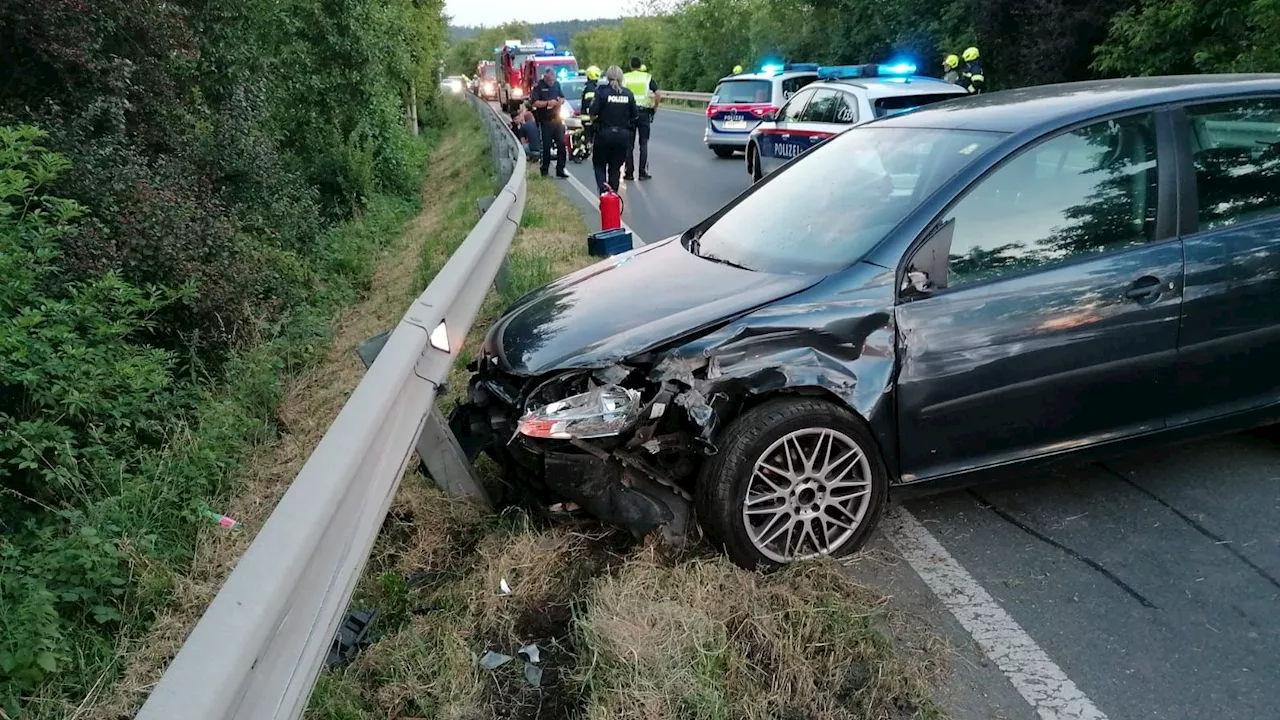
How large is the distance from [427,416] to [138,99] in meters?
6.95

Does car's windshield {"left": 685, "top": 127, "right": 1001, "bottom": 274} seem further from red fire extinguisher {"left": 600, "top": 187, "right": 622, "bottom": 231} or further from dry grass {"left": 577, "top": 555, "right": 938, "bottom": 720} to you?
red fire extinguisher {"left": 600, "top": 187, "right": 622, "bottom": 231}

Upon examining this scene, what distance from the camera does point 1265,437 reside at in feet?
13.4

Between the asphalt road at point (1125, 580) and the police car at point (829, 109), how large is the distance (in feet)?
18.4

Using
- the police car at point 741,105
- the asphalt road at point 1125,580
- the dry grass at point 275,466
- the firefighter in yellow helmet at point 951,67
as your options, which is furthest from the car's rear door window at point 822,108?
the asphalt road at point 1125,580

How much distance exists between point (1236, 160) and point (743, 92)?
1416 centimetres

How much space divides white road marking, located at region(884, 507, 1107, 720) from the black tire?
50cm

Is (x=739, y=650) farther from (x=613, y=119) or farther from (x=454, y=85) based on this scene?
(x=454, y=85)

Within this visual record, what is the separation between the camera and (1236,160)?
3637mm

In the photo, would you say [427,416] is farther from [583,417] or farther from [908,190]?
[908,190]

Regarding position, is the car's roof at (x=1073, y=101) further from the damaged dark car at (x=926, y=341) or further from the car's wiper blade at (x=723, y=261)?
the car's wiper blade at (x=723, y=261)

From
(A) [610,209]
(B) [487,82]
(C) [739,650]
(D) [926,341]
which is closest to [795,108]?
(A) [610,209]

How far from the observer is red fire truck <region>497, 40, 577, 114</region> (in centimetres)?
2802

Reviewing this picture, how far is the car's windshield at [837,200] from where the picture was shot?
3492 mm

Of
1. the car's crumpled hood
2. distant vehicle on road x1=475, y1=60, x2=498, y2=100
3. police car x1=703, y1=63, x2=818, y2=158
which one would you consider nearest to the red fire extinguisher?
the car's crumpled hood
